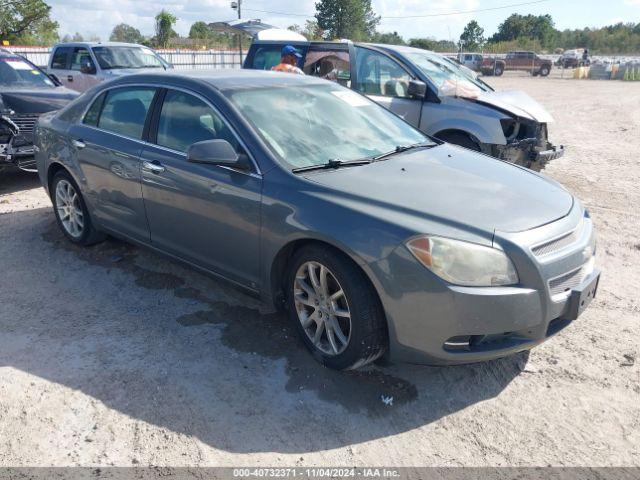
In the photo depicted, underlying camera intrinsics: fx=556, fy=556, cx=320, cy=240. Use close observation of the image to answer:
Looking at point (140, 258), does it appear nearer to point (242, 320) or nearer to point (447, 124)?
point (242, 320)

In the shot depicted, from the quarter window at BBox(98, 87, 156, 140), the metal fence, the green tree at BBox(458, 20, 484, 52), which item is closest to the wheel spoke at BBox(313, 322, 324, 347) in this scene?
the quarter window at BBox(98, 87, 156, 140)

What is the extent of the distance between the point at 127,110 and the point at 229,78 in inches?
39.6

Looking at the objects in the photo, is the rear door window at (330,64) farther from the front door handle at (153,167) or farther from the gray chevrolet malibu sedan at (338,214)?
the front door handle at (153,167)

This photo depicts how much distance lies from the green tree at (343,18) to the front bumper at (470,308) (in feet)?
257

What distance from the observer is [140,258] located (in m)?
5.10

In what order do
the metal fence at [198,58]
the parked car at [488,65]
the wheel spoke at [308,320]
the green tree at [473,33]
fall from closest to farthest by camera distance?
the wheel spoke at [308,320] → the metal fence at [198,58] → the parked car at [488,65] → the green tree at [473,33]

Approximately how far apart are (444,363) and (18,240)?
15.0 ft

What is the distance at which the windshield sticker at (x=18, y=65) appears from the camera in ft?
27.6

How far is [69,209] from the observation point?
5344mm

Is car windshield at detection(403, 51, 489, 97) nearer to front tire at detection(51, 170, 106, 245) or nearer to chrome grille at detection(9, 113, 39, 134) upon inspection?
front tire at detection(51, 170, 106, 245)

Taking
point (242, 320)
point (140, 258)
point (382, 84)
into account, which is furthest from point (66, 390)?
point (382, 84)

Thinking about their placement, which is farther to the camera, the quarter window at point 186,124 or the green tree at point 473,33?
the green tree at point 473,33

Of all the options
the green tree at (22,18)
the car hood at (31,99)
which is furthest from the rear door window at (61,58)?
the green tree at (22,18)

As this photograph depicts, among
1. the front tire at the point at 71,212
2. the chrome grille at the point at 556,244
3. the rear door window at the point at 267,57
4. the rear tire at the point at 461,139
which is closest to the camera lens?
the chrome grille at the point at 556,244
